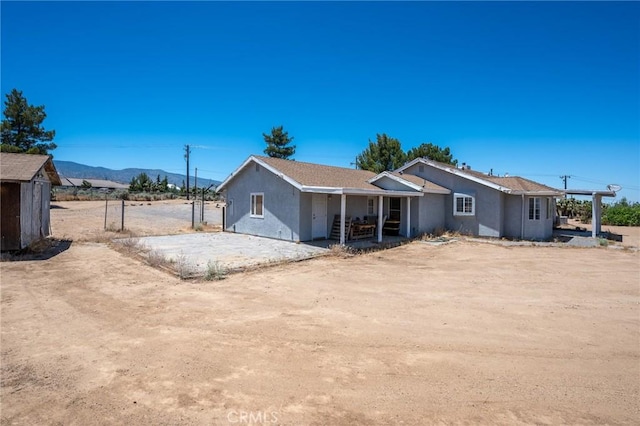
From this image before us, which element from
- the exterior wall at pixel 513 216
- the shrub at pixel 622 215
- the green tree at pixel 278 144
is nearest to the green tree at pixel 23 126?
the green tree at pixel 278 144

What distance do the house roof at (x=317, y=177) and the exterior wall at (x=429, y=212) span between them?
1.28 m

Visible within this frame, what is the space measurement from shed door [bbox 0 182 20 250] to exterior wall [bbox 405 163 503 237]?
18.9 m

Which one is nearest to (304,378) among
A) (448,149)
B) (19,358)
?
(19,358)

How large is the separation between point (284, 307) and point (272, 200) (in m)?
10.6

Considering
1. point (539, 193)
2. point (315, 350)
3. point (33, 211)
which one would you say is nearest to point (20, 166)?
point (33, 211)

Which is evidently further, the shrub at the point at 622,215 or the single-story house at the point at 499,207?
the shrub at the point at 622,215

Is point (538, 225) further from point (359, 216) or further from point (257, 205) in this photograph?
point (257, 205)

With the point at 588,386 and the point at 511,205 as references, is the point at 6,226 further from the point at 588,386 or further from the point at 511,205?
the point at 511,205

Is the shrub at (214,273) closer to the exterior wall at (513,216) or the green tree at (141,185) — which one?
the exterior wall at (513,216)

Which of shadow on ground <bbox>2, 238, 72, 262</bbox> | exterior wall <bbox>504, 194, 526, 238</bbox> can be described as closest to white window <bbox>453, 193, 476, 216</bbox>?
exterior wall <bbox>504, 194, 526, 238</bbox>

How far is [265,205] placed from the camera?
17672mm

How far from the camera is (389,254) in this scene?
14203mm

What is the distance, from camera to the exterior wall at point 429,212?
19.2 m

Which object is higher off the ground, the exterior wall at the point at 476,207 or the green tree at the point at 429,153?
the green tree at the point at 429,153
